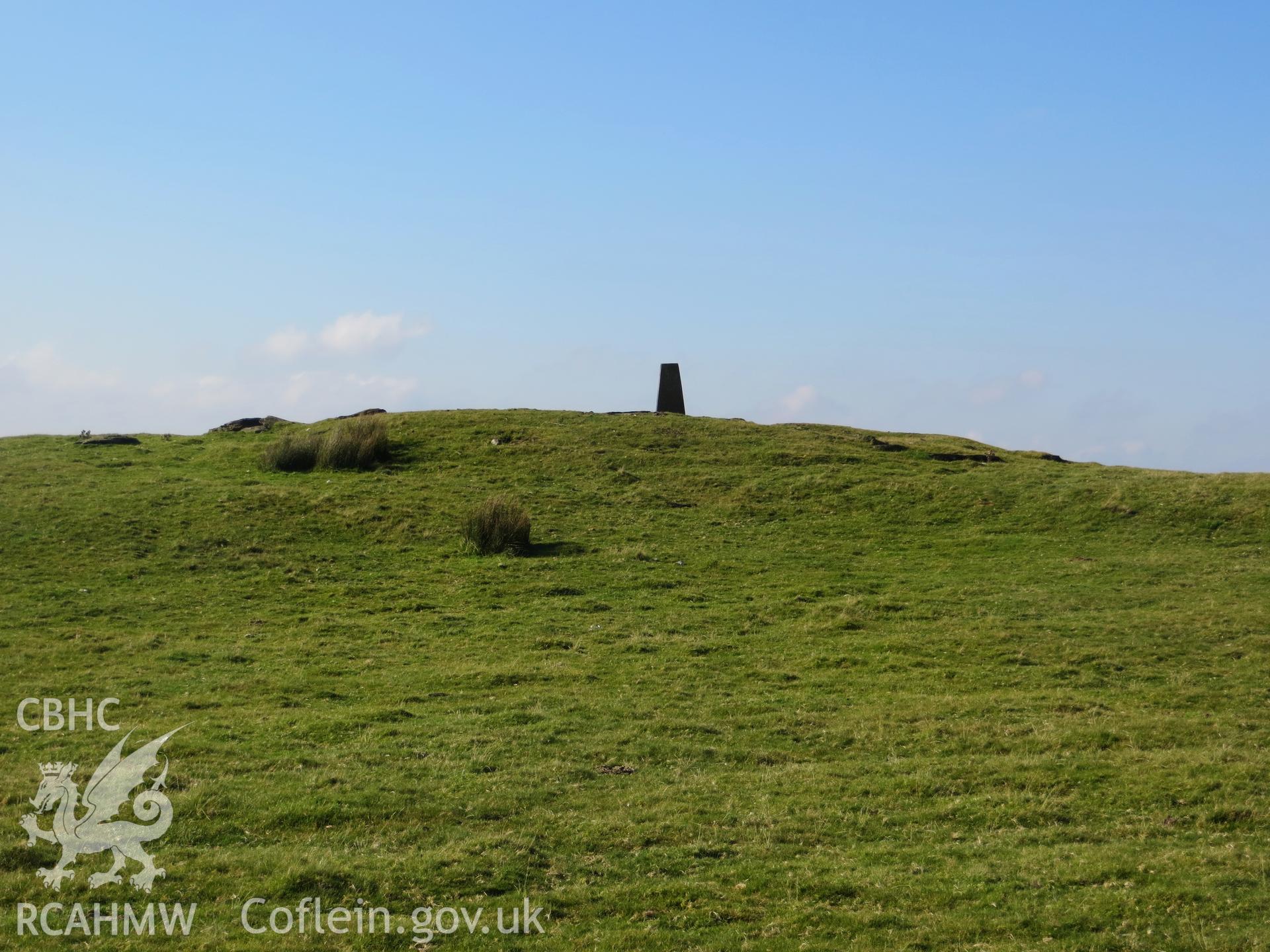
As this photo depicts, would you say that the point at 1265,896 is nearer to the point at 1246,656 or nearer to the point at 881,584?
the point at 1246,656

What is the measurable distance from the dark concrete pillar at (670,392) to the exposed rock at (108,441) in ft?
75.9

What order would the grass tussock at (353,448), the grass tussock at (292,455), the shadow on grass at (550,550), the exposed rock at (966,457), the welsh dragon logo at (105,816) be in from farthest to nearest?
the exposed rock at (966,457)
the grass tussock at (292,455)
the grass tussock at (353,448)
the shadow on grass at (550,550)
the welsh dragon logo at (105,816)

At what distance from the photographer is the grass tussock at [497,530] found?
93.1ft

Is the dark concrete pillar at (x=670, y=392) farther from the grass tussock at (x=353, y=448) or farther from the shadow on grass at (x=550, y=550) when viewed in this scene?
the shadow on grass at (x=550, y=550)

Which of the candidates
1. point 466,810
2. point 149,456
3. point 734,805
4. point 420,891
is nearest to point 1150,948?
point 734,805

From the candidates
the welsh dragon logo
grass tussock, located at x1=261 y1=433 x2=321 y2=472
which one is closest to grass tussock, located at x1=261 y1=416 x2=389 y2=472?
grass tussock, located at x1=261 y1=433 x2=321 y2=472

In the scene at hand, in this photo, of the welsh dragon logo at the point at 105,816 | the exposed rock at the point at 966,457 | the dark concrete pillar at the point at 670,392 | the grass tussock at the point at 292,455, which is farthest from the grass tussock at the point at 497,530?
the dark concrete pillar at the point at 670,392

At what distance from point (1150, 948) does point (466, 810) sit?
6.76 metres

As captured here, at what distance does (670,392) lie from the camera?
51.8 m

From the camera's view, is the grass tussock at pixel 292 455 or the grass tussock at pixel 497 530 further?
the grass tussock at pixel 292 455

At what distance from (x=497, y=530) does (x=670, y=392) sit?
24.6 meters

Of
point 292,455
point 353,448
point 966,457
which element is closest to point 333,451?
point 353,448

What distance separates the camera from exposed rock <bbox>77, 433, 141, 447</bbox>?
41.0 meters

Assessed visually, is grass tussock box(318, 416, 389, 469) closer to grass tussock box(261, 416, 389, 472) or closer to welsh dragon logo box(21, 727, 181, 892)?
grass tussock box(261, 416, 389, 472)
